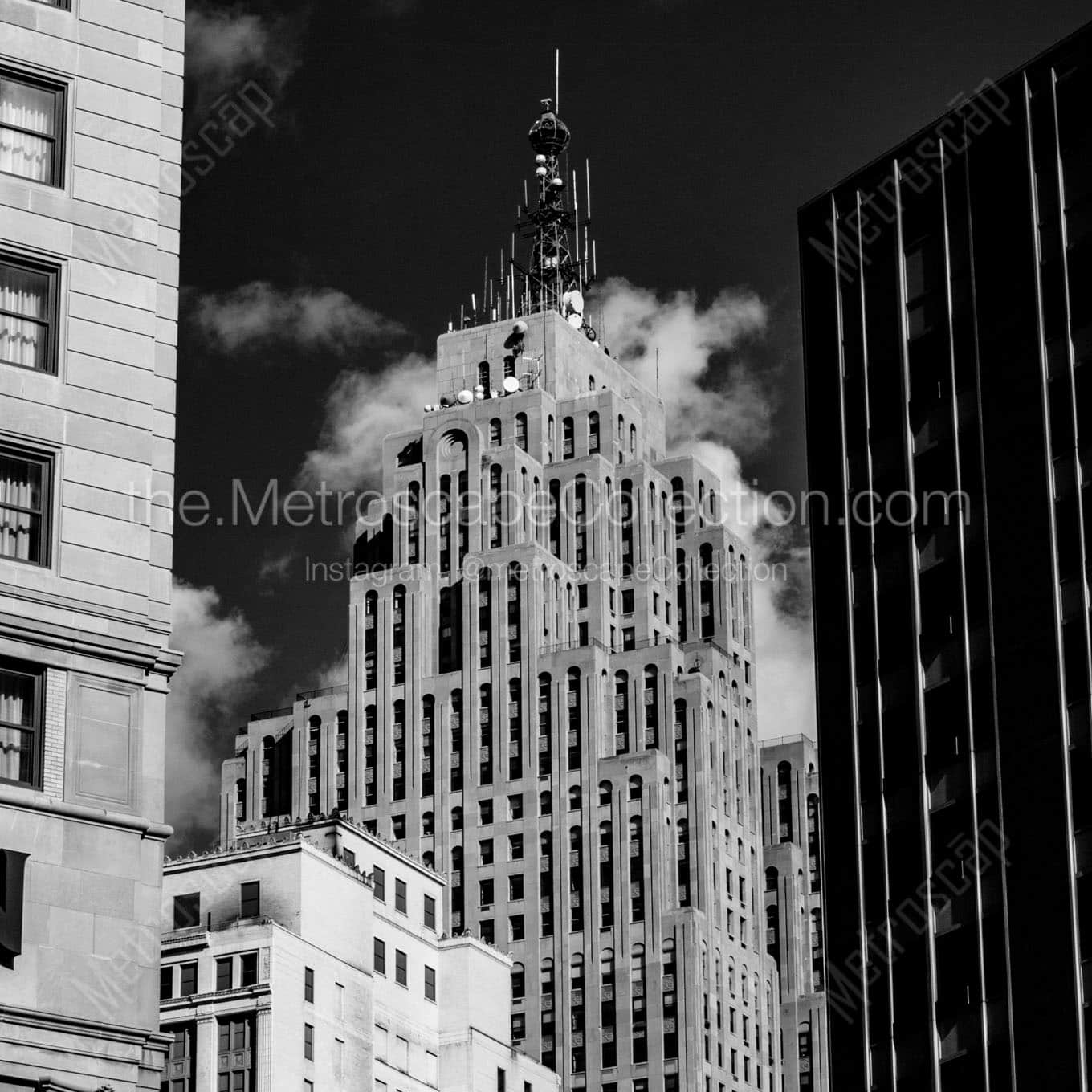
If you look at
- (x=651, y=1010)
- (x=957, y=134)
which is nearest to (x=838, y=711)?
(x=957, y=134)

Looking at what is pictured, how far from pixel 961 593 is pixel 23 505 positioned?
204ft

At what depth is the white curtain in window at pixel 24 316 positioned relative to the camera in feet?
146

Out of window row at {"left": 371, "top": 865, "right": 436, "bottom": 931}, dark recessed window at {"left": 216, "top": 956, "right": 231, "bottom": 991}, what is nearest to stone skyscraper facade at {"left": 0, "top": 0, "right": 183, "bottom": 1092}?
dark recessed window at {"left": 216, "top": 956, "right": 231, "bottom": 991}

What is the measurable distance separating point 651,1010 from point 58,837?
5755 inches

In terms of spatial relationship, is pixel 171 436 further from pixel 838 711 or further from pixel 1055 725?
pixel 838 711

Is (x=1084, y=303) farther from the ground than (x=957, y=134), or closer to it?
closer to it

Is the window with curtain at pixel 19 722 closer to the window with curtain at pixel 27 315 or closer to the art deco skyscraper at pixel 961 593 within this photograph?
the window with curtain at pixel 27 315

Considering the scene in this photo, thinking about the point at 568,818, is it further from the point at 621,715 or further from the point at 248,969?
the point at 248,969

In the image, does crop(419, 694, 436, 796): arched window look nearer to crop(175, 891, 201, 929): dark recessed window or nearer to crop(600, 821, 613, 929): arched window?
crop(600, 821, 613, 929): arched window

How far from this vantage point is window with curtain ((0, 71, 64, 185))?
4553 centimetres

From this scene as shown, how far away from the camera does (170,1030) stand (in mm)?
139125

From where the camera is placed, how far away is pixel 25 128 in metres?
45.8

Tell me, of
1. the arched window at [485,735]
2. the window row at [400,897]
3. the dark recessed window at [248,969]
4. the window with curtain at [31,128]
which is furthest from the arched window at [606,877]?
the window with curtain at [31,128]

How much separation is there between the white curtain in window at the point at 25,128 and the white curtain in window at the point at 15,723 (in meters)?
8.65
